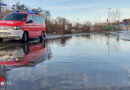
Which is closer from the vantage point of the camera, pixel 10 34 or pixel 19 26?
pixel 10 34

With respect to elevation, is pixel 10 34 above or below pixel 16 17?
below

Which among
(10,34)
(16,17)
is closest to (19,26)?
(10,34)

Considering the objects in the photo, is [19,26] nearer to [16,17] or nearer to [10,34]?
[10,34]

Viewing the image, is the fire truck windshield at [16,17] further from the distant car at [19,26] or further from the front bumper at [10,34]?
the front bumper at [10,34]

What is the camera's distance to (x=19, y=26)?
1175 centimetres

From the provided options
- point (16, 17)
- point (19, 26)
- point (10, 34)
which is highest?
point (16, 17)

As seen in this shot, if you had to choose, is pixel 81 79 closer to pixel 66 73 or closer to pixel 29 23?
pixel 66 73

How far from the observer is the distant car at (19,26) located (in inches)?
451

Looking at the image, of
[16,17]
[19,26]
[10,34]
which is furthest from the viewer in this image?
[16,17]

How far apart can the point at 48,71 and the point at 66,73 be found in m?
0.57

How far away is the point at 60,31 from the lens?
39062 millimetres

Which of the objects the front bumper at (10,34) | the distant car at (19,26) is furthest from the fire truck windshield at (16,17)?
the front bumper at (10,34)

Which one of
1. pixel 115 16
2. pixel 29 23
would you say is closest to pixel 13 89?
pixel 29 23

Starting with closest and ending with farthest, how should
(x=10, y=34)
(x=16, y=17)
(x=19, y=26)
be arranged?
(x=10, y=34) < (x=19, y=26) < (x=16, y=17)
